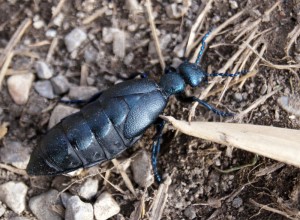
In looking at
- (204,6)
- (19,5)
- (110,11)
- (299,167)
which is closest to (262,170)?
(299,167)

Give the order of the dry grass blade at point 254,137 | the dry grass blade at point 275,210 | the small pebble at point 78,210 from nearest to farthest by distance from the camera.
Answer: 1. the dry grass blade at point 254,137
2. the dry grass blade at point 275,210
3. the small pebble at point 78,210

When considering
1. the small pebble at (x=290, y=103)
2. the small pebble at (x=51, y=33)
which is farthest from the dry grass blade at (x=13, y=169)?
the small pebble at (x=290, y=103)

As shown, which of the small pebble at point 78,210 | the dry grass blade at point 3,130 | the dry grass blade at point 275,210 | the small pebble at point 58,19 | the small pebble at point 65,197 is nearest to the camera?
the dry grass blade at point 275,210

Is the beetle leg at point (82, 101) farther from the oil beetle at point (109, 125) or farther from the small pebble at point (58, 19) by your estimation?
the small pebble at point (58, 19)

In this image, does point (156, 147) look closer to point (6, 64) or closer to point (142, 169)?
point (142, 169)

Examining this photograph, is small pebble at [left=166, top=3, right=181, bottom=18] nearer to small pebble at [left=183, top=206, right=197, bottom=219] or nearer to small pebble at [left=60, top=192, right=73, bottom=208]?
small pebble at [left=183, top=206, right=197, bottom=219]

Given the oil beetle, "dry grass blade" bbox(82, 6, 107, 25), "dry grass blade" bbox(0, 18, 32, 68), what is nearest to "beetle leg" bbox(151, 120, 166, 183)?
the oil beetle

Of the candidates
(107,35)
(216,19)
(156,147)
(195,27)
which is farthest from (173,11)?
(156,147)
